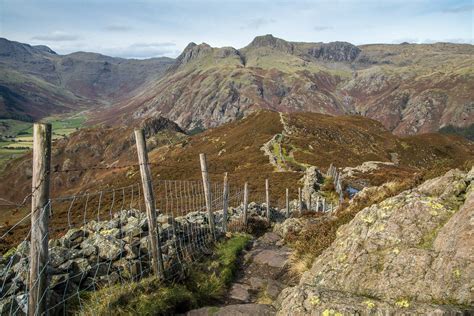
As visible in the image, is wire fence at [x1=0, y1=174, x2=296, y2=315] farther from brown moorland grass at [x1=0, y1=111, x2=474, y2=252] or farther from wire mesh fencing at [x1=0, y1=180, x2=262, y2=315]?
brown moorland grass at [x1=0, y1=111, x2=474, y2=252]

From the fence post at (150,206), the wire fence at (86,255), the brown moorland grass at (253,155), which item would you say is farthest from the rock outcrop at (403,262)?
the brown moorland grass at (253,155)

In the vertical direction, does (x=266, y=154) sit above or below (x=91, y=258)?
below

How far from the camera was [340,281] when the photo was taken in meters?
7.96

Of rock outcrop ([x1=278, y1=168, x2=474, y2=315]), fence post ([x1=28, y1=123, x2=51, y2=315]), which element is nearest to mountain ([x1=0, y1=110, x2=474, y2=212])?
rock outcrop ([x1=278, y1=168, x2=474, y2=315])

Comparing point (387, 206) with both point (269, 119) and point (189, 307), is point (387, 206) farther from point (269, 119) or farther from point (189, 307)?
point (269, 119)

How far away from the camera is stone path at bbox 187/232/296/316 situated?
30.2 feet

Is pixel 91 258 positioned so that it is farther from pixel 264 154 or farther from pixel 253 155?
pixel 253 155

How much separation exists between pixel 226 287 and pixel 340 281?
5098 mm

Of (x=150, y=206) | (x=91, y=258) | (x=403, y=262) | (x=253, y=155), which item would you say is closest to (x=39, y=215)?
(x=91, y=258)

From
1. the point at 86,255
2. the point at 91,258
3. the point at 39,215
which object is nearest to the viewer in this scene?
the point at 39,215

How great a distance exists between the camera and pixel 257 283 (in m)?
12.4

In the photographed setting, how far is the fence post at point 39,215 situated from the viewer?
7039mm

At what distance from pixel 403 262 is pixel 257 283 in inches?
240

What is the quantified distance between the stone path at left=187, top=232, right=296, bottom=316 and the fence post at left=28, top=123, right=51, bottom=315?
11.7 ft
